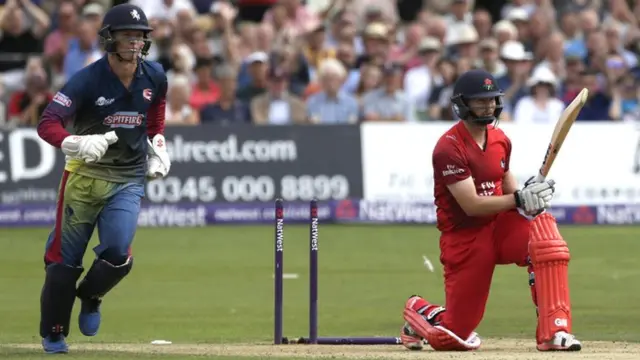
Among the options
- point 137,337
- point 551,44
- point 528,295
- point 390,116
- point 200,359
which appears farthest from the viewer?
point 551,44

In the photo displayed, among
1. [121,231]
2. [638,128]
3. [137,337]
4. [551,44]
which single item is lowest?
[137,337]

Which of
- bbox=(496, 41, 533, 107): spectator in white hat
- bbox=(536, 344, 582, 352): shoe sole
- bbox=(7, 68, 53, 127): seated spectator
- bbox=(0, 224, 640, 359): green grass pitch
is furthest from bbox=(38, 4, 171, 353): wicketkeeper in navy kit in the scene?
bbox=(496, 41, 533, 107): spectator in white hat

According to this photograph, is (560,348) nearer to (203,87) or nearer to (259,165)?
(259,165)

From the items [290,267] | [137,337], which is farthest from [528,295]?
[137,337]

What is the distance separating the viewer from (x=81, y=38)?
807 inches

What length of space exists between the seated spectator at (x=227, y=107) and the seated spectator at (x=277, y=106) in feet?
0.51

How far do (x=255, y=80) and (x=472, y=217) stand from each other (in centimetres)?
1082

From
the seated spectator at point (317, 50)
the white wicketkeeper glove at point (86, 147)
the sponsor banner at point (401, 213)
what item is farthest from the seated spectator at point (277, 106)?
the white wicketkeeper glove at point (86, 147)

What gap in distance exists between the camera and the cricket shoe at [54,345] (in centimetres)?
947

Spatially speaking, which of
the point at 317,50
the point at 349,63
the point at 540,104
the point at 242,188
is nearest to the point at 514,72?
the point at 540,104

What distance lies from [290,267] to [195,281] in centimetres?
129

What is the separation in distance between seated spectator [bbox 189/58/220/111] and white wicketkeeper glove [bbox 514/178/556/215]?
36.8 feet

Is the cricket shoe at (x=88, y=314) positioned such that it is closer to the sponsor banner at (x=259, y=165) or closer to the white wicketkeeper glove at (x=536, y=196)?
the white wicketkeeper glove at (x=536, y=196)

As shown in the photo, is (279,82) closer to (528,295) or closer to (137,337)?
(528,295)
